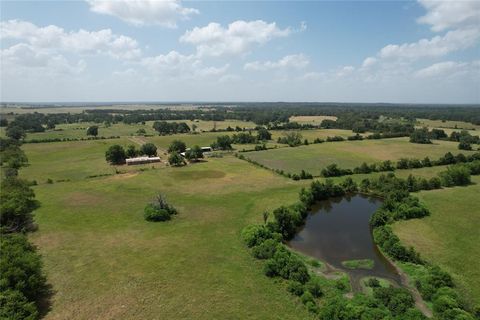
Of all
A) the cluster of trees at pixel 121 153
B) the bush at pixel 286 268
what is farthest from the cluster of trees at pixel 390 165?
the cluster of trees at pixel 121 153

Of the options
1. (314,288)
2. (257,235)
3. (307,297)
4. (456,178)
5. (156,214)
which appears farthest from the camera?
(456,178)

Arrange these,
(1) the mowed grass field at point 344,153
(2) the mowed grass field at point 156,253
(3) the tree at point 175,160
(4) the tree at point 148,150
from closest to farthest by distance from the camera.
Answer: (2) the mowed grass field at point 156,253 < (3) the tree at point 175,160 < (1) the mowed grass field at point 344,153 < (4) the tree at point 148,150

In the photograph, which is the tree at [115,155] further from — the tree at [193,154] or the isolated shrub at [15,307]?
the isolated shrub at [15,307]

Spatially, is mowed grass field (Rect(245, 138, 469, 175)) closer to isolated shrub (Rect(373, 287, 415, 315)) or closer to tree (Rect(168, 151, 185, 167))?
tree (Rect(168, 151, 185, 167))

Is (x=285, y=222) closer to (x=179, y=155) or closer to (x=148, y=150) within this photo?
(x=179, y=155)

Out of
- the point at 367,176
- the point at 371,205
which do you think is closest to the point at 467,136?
the point at 367,176

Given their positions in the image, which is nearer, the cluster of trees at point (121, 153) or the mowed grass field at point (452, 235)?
the mowed grass field at point (452, 235)

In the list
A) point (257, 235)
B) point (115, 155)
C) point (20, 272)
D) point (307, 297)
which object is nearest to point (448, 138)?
point (257, 235)
